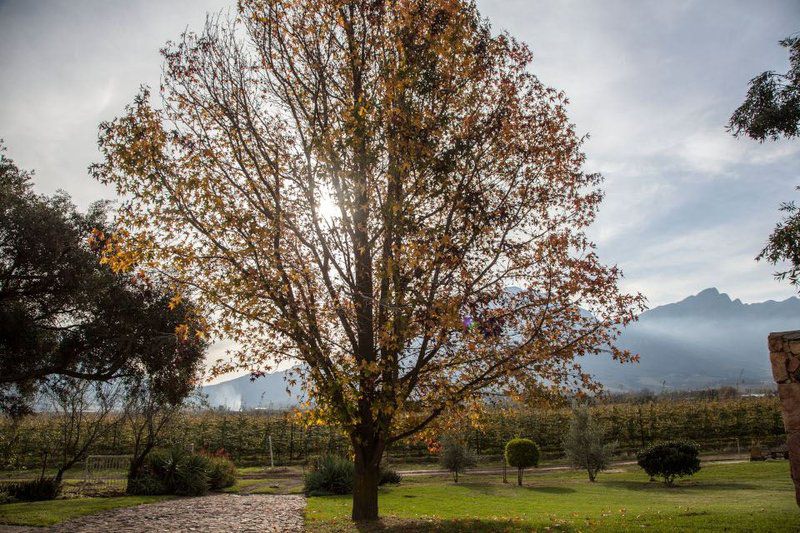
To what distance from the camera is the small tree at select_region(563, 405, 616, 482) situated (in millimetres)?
28141

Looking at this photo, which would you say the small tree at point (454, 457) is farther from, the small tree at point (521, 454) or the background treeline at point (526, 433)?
the background treeline at point (526, 433)

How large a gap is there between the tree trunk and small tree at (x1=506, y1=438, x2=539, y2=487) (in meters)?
17.8

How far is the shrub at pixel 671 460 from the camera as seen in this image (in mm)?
24781

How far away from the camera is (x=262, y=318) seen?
10.1 metres

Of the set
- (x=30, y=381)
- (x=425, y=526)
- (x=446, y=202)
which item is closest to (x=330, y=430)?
(x=30, y=381)

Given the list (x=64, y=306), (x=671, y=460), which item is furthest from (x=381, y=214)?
(x=671, y=460)

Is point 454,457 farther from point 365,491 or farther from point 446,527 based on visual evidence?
point 446,527

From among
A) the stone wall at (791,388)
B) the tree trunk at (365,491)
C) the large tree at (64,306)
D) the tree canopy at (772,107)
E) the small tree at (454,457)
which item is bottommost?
the small tree at (454,457)

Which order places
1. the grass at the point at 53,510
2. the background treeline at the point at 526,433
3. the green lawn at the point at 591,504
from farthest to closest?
the background treeline at the point at 526,433 → the grass at the point at 53,510 → the green lawn at the point at 591,504

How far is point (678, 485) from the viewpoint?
24891 mm

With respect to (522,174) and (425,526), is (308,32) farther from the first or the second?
(425,526)

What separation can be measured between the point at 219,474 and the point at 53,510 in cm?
930

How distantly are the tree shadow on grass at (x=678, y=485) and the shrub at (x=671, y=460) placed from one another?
56 cm

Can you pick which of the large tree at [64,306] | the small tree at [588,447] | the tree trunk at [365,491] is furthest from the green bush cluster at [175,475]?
the small tree at [588,447]
